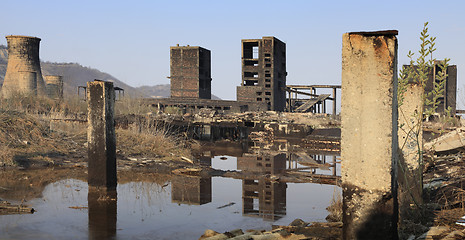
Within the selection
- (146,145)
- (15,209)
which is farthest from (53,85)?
(15,209)

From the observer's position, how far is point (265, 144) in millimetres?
18000

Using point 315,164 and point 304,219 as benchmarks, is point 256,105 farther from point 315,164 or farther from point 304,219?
point 304,219

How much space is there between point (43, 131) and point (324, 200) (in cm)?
860

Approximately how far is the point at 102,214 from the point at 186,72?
28420 millimetres

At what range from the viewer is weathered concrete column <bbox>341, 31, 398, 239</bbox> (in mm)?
3764

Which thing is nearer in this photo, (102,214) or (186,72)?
(102,214)

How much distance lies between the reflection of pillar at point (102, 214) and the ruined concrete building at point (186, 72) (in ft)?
87.7

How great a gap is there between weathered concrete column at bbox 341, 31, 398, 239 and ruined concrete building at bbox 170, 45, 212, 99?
30199 millimetres

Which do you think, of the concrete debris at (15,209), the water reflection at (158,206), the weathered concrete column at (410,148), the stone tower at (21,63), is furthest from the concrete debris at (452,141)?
the stone tower at (21,63)

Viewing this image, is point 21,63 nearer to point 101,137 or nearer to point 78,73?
point 101,137

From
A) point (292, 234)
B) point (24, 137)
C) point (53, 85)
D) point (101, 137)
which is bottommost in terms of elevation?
point (292, 234)

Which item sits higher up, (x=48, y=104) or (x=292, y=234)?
(x=48, y=104)

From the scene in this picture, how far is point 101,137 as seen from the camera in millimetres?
7562

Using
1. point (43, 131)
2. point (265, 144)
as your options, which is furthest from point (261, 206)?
point (265, 144)
